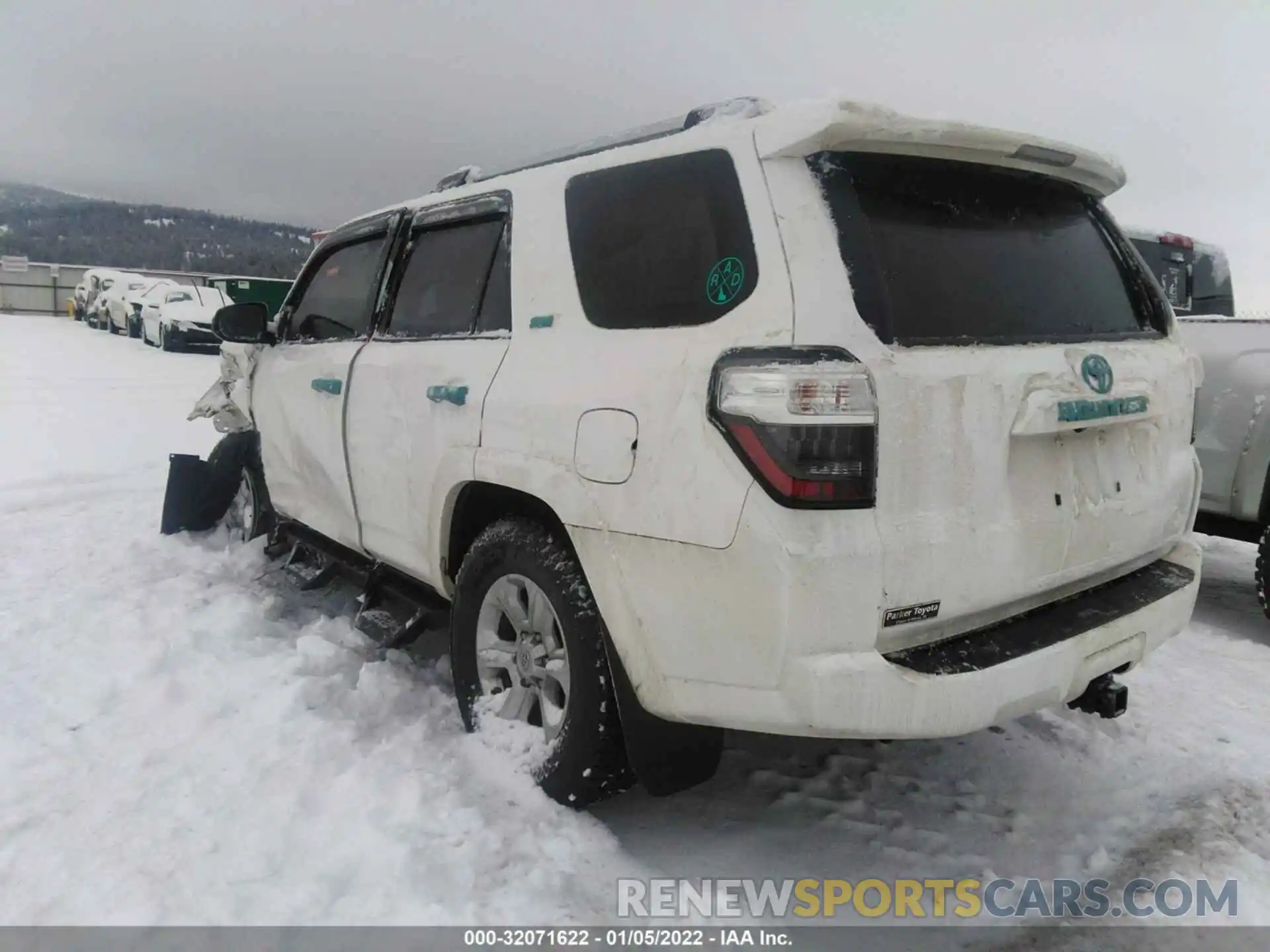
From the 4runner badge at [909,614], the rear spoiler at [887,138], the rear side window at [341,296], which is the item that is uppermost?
the rear spoiler at [887,138]

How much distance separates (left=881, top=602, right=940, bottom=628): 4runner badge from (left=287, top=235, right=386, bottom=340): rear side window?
8.45 ft

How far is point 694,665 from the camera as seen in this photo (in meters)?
2.19

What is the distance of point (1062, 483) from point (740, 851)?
140cm

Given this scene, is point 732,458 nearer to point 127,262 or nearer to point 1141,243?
point 1141,243

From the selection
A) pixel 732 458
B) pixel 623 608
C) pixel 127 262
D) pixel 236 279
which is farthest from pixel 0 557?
pixel 127 262

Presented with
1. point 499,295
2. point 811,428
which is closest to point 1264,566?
point 811,428

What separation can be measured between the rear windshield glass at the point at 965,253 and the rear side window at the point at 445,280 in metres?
1.33

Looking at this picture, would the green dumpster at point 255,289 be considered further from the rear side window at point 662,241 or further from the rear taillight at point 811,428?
the rear taillight at point 811,428

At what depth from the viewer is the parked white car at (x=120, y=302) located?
2531 centimetres

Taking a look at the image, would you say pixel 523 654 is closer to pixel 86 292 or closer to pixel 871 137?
pixel 871 137

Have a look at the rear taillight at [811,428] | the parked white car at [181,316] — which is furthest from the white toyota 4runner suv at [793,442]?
the parked white car at [181,316]

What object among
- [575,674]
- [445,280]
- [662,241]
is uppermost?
[662,241]

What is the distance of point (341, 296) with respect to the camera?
409 centimetres

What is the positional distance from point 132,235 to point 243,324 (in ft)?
268
